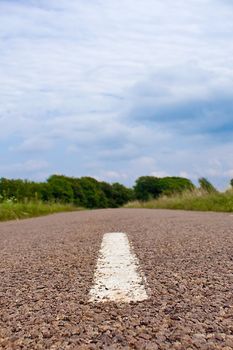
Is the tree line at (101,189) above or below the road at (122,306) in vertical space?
above

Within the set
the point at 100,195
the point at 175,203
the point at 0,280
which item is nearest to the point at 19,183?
the point at 175,203

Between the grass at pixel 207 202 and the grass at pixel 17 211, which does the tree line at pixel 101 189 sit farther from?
the grass at pixel 17 211

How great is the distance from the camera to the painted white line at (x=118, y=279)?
6.23ft

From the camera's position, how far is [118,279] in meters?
2.21

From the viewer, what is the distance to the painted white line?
6.23 ft

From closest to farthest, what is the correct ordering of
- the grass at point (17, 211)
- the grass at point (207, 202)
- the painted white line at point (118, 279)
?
the painted white line at point (118, 279), the grass at point (17, 211), the grass at point (207, 202)

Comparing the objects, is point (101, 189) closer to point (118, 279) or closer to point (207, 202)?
point (207, 202)

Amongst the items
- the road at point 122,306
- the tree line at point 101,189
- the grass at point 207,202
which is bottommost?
the road at point 122,306

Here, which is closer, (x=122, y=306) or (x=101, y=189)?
(x=122, y=306)

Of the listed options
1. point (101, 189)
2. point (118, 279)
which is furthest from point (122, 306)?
point (101, 189)

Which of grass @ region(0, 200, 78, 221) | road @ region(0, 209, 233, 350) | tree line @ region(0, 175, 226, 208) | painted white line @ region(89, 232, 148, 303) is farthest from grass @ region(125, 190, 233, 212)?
tree line @ region(0, 175, 226, 208)

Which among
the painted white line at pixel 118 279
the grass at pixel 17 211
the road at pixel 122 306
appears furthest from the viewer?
the grass at pixel 17 211

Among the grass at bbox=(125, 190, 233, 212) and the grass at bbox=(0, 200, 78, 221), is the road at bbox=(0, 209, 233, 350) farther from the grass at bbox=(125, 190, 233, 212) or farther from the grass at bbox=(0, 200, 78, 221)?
the grass at bbox=(125, 190, 233, 212)

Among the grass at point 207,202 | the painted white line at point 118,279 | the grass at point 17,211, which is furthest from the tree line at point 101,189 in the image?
the painted white line at point 118,279
